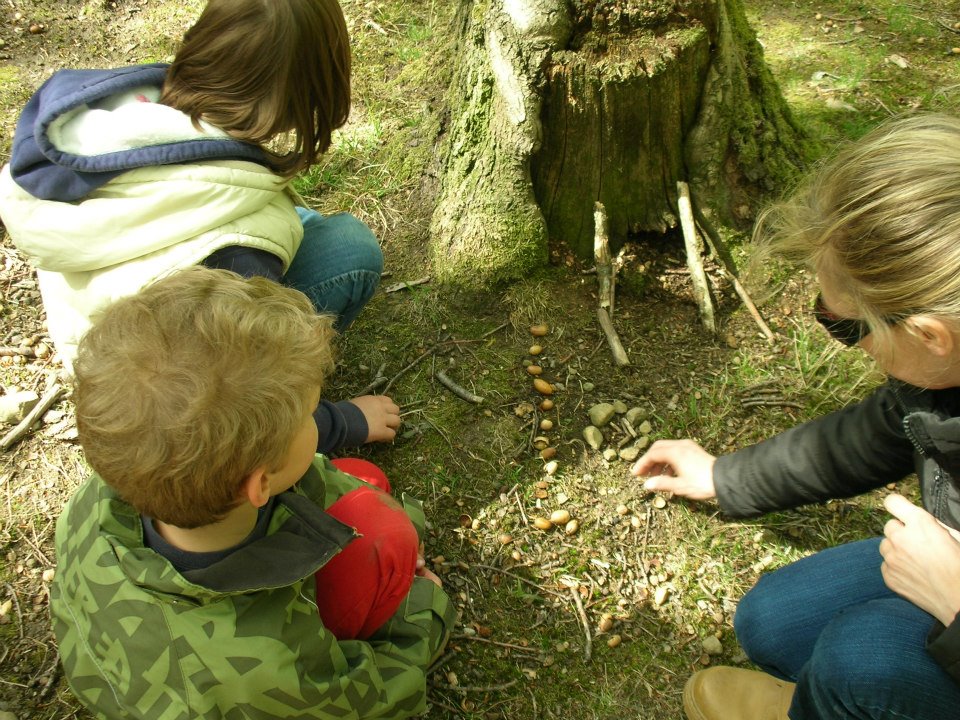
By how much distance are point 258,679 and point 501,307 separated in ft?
5.04

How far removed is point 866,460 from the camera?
6.20 ft

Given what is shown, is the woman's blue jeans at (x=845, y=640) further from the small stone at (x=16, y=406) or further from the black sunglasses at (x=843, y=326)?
the small stone at (x=16, y=406)

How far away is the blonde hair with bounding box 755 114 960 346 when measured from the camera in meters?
1.36

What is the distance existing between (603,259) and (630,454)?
709 millimetres

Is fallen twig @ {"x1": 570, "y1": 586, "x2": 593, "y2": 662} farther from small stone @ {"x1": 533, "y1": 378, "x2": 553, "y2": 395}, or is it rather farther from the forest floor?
small stone @ {"x1": 533, "y1": 378, "x2": 553, "y2": 395}

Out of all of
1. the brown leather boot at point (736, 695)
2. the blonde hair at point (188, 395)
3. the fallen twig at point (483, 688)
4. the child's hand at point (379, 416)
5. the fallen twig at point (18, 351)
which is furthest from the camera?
the fallen twig at point (18, 351)

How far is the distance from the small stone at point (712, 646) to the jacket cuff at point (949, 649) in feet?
2.12

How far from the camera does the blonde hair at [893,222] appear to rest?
53.5 inches

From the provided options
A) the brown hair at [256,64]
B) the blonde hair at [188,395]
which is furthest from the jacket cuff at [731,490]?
the brown hair at [256,64]

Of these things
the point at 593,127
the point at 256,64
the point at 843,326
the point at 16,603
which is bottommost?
the point at 16,603

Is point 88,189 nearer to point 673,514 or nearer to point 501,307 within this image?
point 501,307

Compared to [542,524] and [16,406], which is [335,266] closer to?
[542,524]

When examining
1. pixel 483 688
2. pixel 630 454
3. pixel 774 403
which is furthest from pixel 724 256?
pixel 483 688

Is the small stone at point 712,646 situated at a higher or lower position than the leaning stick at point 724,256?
lower
